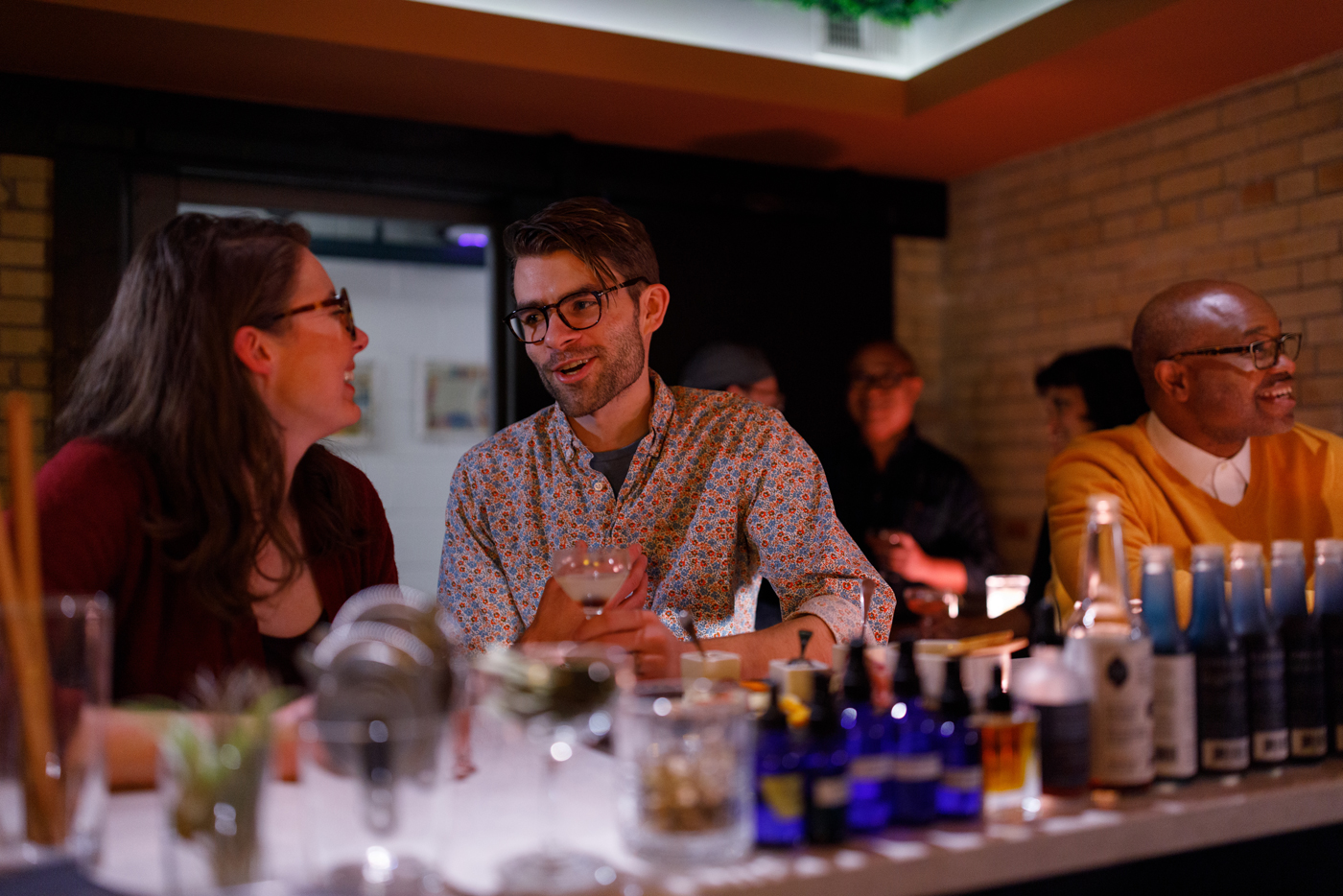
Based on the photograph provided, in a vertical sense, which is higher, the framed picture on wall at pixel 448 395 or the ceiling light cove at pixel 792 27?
the ceiling light cove at pixel 792 27

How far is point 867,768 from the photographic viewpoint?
42.9 inches

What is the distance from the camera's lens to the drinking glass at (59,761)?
1.04 meters

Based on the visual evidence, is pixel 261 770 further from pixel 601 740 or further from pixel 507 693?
pixel 601 740

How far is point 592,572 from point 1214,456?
1.62 metres

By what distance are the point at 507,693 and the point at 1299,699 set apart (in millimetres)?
1008

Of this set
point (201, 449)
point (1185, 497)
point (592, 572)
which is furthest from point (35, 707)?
point (1185, 497)

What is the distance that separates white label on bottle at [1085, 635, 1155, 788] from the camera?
3.98 ft

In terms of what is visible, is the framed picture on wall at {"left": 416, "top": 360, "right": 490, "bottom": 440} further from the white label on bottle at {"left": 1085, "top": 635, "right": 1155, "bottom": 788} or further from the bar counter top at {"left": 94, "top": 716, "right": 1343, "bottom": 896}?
the white label on bottle at {"left": 1085, "top": 635, "right": 1155, "bottom": 788}

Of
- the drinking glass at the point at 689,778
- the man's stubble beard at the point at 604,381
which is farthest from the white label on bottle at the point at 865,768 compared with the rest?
the man's stubble beard at the point at 604,381

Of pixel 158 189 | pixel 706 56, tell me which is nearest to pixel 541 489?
pixel 706 56

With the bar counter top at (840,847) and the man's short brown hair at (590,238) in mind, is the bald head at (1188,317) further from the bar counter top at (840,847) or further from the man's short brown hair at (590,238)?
the bar counter top at (840,847)

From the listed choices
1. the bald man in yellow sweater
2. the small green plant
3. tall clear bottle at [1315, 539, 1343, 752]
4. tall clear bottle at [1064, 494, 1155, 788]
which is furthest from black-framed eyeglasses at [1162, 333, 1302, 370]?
the small green plant

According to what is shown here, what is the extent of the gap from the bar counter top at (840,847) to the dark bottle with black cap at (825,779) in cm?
2

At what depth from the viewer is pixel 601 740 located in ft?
4.85
